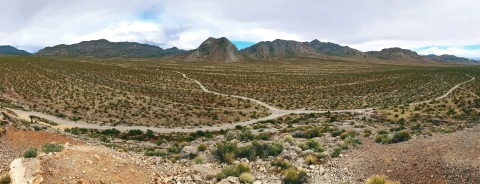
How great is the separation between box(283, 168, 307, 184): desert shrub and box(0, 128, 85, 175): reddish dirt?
11.6 metres

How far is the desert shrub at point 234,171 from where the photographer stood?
13125 mm

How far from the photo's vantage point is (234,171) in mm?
13422

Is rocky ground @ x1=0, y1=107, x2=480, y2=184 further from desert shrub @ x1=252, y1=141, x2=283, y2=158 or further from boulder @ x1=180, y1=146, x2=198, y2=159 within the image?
desert shrub @ x1=252, y1=141, x2=283, y2=158

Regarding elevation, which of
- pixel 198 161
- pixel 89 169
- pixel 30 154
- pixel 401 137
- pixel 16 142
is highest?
pixel 30 154

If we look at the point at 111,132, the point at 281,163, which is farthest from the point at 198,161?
the point at 111,132

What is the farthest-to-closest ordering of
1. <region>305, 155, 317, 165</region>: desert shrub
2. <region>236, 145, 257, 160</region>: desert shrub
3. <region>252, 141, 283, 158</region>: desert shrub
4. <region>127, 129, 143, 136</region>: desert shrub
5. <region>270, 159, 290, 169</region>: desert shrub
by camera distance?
1. <region>127, 129, 143, 136</region>: desert shrub
2. <region>252, 141, 283, 158</region>: desert shrub
3. <region>236, 145, 257, 160</region>: desert shrub
4. <region>305, 155, 317, 165</region>: desert shrub
5. <region>270, 159, 290, 169</region>: desert shrub

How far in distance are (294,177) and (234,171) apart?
2.72m

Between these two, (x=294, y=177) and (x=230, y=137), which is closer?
(x=294, y=177)

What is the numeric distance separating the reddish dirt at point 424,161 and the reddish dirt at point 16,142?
1509 centimetres

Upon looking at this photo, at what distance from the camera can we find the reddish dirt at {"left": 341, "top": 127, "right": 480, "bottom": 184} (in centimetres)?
1118

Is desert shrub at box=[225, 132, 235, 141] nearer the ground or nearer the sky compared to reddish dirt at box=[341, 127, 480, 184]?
nearer the ground

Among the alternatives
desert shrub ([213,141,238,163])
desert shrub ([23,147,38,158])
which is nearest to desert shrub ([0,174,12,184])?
desert shrub ([23,147,38,158])

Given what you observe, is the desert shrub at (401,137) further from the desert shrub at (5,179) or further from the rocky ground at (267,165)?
the desert shrub at (5,179)

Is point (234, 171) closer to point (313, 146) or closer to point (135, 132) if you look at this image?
point (313, 146)
